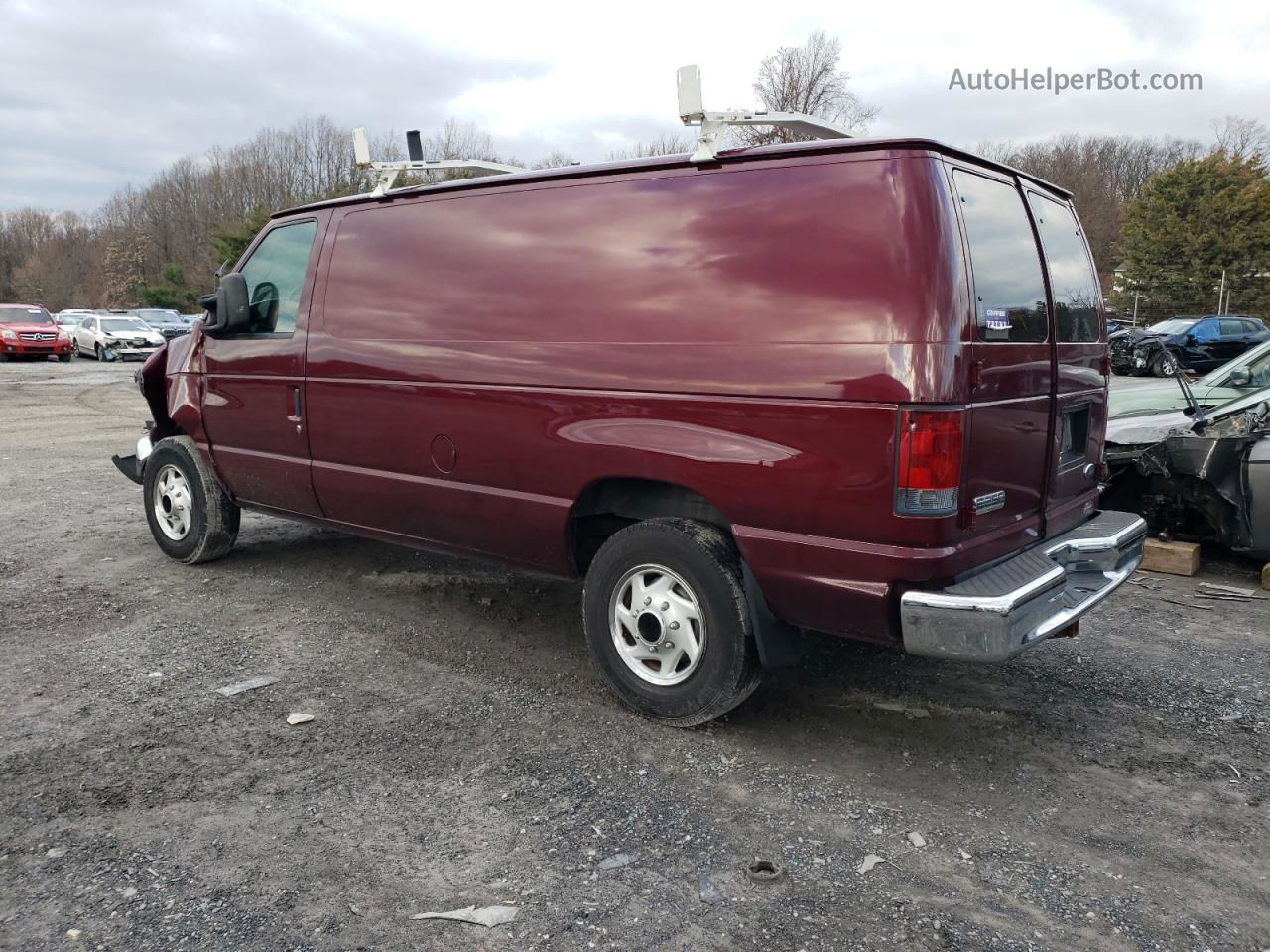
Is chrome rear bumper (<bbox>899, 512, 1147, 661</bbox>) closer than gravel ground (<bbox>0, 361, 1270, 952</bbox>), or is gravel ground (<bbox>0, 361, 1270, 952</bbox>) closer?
gravel ground (<bbox>0, 361, 1270, 952</bbox>)

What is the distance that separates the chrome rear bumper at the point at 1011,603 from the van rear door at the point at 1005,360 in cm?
18

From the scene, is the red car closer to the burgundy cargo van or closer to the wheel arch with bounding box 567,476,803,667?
the burgundy cargo van

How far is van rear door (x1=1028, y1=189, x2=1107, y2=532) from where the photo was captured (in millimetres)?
3842

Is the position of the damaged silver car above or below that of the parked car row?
below

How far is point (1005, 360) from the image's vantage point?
3363 millimetres

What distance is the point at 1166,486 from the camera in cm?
620

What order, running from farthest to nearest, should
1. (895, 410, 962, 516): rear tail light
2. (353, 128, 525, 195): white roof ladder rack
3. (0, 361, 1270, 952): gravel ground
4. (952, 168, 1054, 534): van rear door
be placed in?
1. (353, 128, 525, 195): white roof ladder rack
2. (952, 168, 1054, 534): van rear door
3. (895, 410, 962, 516): rear tail light
4. (0, 361, 1270, 952): gravel ground

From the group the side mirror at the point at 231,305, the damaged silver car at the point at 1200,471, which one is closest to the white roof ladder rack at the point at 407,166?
the side mirror at the point at 231,305

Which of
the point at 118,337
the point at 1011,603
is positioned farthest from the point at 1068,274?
the point at 118,337

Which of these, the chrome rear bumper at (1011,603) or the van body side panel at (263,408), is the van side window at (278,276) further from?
the chrome rear bumper at (1011,603)

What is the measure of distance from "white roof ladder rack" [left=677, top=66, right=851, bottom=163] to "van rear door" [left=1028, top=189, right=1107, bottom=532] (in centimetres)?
100

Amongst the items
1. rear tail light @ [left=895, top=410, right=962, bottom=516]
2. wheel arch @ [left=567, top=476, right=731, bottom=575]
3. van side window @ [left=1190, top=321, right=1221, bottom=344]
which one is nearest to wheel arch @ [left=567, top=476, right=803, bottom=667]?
wheel arch @ [left=567, top=476, right=731, bottom=575]

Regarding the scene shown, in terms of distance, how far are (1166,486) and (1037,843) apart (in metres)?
3.97

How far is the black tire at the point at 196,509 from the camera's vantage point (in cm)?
593
